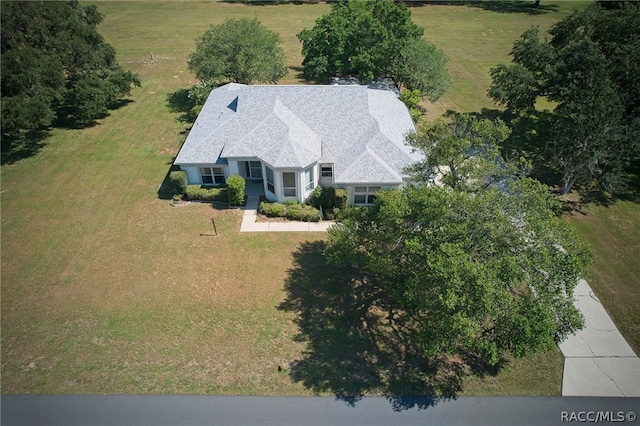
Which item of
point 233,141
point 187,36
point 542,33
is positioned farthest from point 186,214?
point 542,33

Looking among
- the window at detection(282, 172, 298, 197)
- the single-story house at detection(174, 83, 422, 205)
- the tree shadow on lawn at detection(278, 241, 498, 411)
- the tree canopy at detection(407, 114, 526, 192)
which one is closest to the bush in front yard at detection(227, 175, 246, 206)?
the single-story house at detection(174, 83, 422, 205)

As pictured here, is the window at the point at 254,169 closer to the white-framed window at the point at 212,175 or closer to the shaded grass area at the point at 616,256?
the white-framed window at the point at 212,175

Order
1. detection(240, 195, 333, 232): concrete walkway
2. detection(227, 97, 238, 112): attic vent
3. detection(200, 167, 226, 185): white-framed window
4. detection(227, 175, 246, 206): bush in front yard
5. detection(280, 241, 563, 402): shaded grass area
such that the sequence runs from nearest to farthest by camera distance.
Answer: detection(280, 241, 563, 402): shaded grass area
detection(240, 195, 333, 232): concrete walkway
detection(227, 175, 246, 206): bush in front yard
detection(200, 167, 226, 185): white-framed window
detection(227, 97, 238, 112): attic vent

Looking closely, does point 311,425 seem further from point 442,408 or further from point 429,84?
point 429,84

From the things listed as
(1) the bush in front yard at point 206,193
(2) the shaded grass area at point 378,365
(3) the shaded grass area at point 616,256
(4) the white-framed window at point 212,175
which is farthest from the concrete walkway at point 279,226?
(3) the shaded grass area at point 616,256

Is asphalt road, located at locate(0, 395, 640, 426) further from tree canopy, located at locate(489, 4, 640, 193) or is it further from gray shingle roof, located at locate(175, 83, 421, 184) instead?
tree canopy, located at locate(489, 4, 640, 193)

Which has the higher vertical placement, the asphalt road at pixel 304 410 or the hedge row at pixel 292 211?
the hedge row at pixel 292 211

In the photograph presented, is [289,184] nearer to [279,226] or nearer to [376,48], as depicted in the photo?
[279,226]
